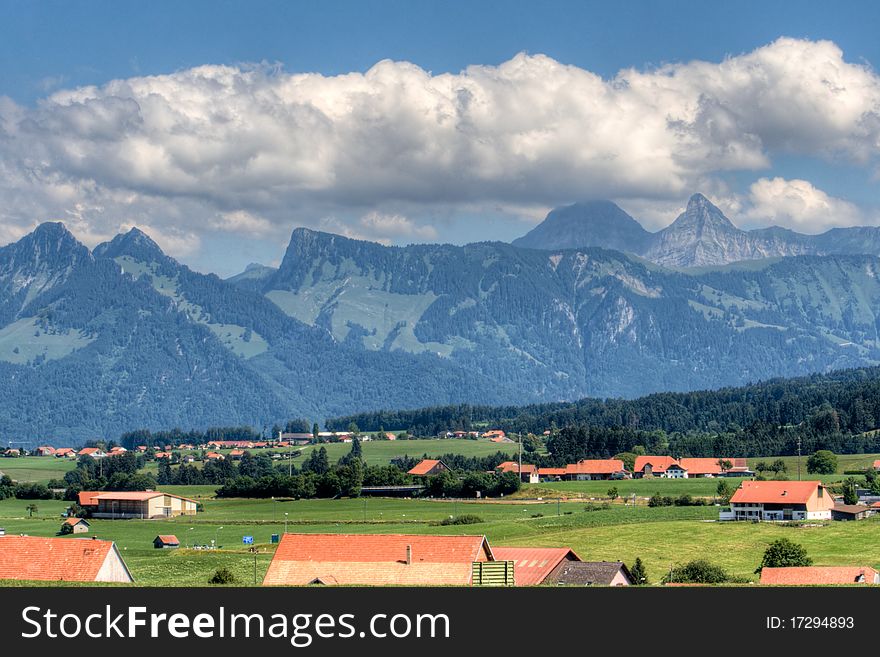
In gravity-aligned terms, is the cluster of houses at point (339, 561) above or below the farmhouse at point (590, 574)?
above

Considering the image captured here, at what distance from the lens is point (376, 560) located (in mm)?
49781

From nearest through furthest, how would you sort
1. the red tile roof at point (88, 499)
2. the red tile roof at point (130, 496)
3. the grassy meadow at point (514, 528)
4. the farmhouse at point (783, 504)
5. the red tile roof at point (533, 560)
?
the red tile roof at point (533, 560), the grassy meadow at point (514, 528), the farmhouse at point (783, 504), the red tile roof at point (130, 496), the red tile roof at point (88, 499)

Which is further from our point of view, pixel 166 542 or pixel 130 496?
pixel 130 496

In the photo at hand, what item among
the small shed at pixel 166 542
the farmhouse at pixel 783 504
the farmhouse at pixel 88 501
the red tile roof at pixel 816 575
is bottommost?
the red tile roof at pixel 816 575

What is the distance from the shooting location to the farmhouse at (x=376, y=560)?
159 feet

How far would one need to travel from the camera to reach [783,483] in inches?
4946

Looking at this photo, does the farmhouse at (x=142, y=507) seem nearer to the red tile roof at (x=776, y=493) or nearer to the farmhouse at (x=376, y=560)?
the red tile roof at (x=776, y=493)

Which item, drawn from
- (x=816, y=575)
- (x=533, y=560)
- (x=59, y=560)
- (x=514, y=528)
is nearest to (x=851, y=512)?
(x=514, y=528)

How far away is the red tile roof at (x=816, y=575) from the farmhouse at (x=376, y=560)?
54.4 ft

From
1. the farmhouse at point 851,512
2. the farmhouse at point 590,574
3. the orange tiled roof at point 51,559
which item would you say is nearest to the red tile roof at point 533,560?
the farmhouse at point 590,574

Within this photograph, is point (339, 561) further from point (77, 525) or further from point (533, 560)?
point (77, 525)

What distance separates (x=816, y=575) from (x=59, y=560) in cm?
3355

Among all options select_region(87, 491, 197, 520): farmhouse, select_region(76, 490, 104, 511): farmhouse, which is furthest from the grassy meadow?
select_region(87, 491, 197, 520): farmhouse

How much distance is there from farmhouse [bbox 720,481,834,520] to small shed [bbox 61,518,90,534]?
6252 cm
